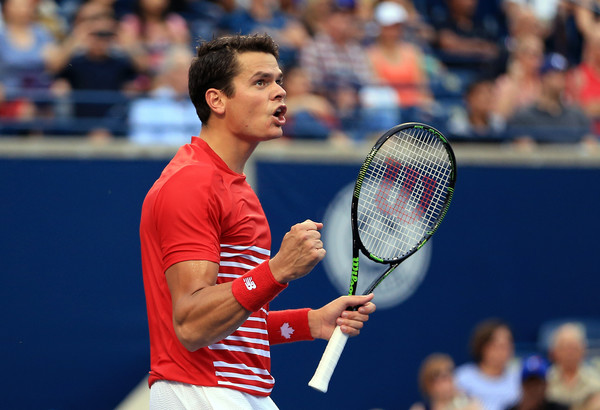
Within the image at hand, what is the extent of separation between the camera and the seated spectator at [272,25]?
26.0ft

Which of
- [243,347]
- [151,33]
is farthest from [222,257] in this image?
[151,33]

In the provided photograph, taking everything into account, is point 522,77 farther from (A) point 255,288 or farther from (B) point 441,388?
(A) point 255,288

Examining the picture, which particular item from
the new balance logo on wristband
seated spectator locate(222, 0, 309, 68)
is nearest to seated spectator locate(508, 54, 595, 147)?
seated spectator locate(222, 0, 309, 68)

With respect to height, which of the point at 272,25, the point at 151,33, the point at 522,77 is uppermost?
the point at 272,25

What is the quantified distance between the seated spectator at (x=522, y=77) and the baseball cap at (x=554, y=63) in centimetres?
7

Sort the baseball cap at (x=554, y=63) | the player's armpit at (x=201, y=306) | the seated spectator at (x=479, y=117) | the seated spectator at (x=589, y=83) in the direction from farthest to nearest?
the baseball cap at (x=554, y=63) → the seated spectator at (x=589, y=83) → the seated spectator at (x=479, y=117) → the player's armpit at (x=201, y=306)

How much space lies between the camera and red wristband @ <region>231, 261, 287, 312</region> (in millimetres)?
2666

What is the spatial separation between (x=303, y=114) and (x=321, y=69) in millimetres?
720

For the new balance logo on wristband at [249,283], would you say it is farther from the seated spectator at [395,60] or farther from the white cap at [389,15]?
the white cap at [389,15]

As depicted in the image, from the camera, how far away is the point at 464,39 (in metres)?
9.86

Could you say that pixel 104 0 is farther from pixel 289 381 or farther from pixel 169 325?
pixel 169 325

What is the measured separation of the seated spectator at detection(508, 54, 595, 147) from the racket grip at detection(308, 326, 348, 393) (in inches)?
204

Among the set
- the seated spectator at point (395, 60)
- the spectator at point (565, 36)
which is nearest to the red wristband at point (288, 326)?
the seated spectator at point (395, 60)

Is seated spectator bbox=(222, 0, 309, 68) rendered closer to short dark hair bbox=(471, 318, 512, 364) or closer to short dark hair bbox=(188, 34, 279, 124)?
short dark hair bbox=(471, 318, 512, 364)
